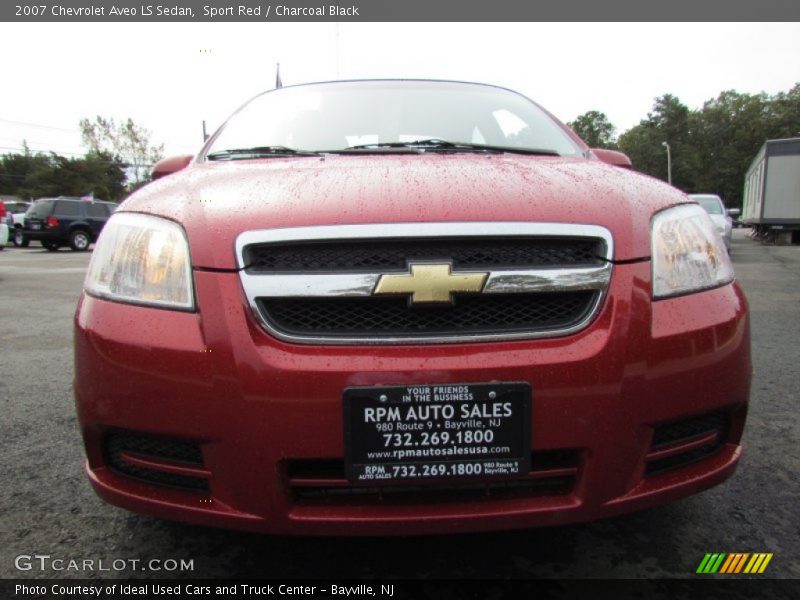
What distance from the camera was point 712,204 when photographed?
42.0 ft

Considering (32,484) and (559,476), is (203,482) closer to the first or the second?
(559,476)

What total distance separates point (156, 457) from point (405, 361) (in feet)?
2.06

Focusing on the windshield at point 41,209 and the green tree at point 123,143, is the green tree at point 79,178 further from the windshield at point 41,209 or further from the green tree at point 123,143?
the windshield at point 41,209

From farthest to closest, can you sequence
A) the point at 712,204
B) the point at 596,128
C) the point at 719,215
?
1. the point at 596,128
2. the point at 712,204
3. the point at 719,215

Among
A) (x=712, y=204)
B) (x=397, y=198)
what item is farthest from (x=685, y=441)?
(x=712, y=204)

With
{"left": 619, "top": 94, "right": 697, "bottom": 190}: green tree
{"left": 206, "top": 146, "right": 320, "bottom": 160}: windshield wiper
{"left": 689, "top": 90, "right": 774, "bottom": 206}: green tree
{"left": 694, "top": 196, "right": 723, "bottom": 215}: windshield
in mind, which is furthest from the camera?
{"left": 619, "top": 94, "right": 697, "bottom": 190}: green tree

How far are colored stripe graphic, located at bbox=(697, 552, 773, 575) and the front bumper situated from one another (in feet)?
1.15

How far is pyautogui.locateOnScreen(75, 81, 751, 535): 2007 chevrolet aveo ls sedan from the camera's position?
1.30 meters

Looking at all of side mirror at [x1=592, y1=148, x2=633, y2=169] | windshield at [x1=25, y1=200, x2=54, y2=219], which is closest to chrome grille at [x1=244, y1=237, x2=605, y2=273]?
side mirror at [x1=592, y1=148, x2=633, y2=169]

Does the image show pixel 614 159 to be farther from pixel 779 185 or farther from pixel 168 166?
pixel 779 185

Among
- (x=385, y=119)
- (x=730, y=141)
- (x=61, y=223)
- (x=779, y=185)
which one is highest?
(x=730, y=141)

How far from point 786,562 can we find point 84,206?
68.9ft

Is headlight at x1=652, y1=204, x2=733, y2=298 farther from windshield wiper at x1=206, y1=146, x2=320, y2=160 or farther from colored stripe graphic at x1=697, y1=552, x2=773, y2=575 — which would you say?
windshield wiper at x1=206, y1=146, x2=320, y2=160

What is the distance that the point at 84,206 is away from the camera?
19.3m
